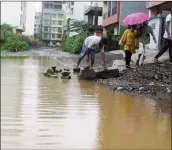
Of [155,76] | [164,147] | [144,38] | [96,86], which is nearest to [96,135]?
[164,147]

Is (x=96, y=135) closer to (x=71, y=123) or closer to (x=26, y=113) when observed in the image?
(x=71, y=123)

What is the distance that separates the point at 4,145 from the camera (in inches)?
123

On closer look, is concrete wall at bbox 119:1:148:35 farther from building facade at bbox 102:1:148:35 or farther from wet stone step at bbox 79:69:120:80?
wet stone step at bbox 79:69:120:80

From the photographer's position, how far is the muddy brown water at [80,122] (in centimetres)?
342

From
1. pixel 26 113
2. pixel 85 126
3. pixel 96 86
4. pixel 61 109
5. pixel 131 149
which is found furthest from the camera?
pixel 96 86

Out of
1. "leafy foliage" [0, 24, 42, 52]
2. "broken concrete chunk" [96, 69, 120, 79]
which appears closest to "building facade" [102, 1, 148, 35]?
"leafy foliage" [0, 24, 42, 52]

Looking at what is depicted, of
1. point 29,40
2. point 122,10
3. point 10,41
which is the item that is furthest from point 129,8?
point 10,41

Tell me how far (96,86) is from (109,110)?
2603mm

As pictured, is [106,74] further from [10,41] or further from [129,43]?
[10,41]

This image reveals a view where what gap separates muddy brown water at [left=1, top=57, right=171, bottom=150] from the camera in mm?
3422

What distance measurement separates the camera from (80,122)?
4195 millimetres

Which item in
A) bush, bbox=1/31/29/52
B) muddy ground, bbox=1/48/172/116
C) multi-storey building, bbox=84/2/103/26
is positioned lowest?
muddy ground, bbox=1/48/172/116

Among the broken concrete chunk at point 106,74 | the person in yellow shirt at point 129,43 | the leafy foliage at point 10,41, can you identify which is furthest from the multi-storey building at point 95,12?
the broken concrete chunk at point 106,74

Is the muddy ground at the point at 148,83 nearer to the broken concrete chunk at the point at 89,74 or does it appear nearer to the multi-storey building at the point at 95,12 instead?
the broken concrete chunk at the point at 89,74
